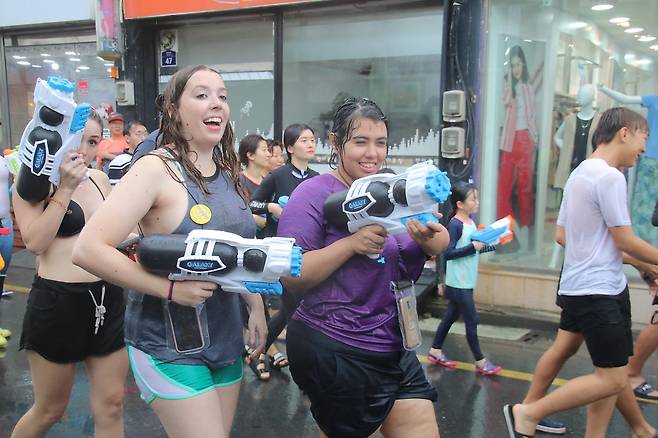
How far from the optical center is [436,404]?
451 centimetres

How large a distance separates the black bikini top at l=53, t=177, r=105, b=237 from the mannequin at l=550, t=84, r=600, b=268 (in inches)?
214

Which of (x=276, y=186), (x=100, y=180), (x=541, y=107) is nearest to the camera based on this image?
(x=100, y=180)

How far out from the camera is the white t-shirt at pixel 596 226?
330cm

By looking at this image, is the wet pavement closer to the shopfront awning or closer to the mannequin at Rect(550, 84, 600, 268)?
the mannequin at Rect(550, 84, 600, 268)

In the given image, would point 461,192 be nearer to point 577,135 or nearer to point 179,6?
point 577,135

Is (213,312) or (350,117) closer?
(213,312)

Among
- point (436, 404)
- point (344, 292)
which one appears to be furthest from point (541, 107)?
point (344, 292)

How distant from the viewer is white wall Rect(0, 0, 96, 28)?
390 inches

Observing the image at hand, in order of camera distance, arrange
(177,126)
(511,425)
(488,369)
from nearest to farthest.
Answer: (177,126) → (511,425) → (488,369)

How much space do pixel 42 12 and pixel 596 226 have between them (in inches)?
384

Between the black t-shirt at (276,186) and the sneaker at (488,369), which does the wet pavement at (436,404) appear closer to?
→ the sneaker at (488,369)

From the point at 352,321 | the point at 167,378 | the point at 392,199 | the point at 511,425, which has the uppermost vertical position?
the point at 392,199

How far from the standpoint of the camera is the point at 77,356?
292cm

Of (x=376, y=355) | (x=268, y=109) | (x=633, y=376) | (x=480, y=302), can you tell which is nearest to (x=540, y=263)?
(x=480, y=302)
